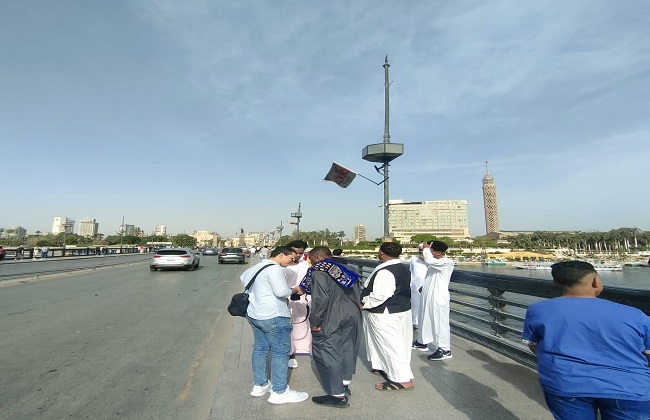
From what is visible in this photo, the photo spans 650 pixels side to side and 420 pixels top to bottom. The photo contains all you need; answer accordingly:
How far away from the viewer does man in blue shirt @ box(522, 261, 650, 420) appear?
1.96 m

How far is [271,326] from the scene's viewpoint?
3.75 meters

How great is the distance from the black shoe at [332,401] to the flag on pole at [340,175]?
9705mm

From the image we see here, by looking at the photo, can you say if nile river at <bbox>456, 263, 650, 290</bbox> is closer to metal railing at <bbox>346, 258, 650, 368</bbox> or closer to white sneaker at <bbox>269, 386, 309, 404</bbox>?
metal railing at <bbox>346, 258, 650, 368</bbox>

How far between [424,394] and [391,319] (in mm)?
790

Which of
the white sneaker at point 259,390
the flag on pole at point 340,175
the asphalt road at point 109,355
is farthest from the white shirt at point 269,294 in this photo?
the flag on pole at point 340,175

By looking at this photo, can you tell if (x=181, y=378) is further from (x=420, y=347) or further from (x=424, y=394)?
(x=420, y=347)

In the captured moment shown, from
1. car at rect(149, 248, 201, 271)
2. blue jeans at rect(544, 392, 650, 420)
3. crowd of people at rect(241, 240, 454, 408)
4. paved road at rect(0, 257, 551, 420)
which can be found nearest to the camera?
blue jeans at rect(544, 392, 650, 420)

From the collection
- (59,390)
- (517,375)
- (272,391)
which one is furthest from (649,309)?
(59,390)

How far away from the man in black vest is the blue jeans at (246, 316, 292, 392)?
90cm

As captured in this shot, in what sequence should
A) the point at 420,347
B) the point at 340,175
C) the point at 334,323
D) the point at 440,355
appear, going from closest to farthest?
the point at 334,323 < the point at 440,355 < the point at 420,347 < the point at 340,175

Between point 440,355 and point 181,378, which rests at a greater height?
point 440,355

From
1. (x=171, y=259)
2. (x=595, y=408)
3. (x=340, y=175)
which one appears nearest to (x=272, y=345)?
(x=595, y=408)

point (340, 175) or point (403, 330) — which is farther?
point (340, 175)

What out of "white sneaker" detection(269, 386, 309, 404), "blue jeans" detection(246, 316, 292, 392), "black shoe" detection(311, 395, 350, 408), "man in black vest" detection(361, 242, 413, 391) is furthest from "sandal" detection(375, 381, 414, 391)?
"blue jeans" detection(246, 316, 292, 392)
